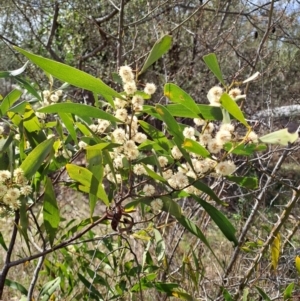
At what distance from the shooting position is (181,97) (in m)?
0.87

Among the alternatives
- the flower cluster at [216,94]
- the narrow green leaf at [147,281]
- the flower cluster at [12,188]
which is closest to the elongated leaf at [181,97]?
the flower cluster at [216,94]

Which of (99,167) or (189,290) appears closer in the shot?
(99,167)

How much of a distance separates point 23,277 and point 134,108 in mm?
2240

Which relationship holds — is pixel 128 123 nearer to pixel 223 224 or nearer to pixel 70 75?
pixel 70 75

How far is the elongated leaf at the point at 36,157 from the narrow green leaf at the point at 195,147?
235 mm

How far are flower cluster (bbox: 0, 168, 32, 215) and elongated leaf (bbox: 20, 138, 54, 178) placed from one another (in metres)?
0.01

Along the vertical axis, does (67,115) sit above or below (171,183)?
above

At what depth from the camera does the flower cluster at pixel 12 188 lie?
2.86 ft

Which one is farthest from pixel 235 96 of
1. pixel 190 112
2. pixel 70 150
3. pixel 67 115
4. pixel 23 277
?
pixel 23 277

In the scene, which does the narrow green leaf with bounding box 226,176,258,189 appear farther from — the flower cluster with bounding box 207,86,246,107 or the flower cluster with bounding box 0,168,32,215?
the flower cluster with bounding box 0,168,32,215

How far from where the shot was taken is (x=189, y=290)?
1.58m

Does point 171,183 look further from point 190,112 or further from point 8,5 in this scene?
point 8,5

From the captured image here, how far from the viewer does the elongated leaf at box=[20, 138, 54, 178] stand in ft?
2.91

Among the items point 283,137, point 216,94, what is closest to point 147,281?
point 216,94
